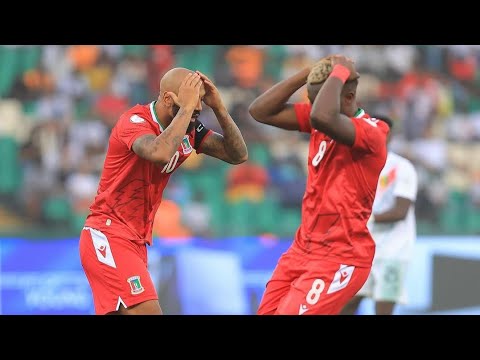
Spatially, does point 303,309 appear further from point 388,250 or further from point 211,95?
point 388,250

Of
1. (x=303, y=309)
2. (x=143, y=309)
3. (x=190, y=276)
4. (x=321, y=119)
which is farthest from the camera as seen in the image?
(x=190, y=276)

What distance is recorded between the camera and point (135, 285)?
5.97 m

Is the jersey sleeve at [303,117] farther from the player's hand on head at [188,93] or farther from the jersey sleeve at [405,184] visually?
the jersey sleeve at [405,184]

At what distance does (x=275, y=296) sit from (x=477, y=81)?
881 centimetres

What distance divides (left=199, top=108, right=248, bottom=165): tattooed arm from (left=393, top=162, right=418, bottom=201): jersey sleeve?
2.88 m

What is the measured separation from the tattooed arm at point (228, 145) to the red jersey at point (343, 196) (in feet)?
2.96

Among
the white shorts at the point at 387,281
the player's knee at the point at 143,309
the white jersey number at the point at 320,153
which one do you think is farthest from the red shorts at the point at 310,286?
the white shorts at the point at 387,281

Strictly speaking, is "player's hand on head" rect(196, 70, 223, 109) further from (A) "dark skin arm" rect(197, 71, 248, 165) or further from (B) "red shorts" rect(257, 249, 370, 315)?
(B) "red shorts" rect(257, 249, 370, 315)

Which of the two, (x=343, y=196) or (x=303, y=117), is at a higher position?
(x=303, y=117)

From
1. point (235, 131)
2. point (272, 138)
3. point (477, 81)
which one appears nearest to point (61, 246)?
point (272, 138)

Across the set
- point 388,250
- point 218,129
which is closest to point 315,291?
point 388,250

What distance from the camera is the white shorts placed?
9.26m

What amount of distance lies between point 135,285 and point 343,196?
1563mm

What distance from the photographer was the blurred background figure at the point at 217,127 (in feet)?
40.4
